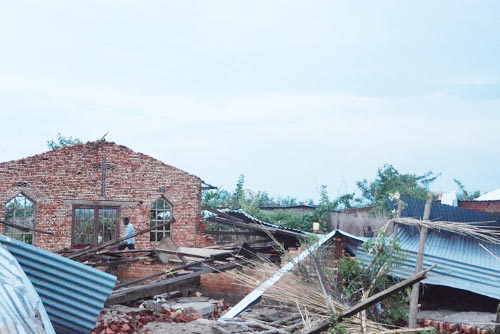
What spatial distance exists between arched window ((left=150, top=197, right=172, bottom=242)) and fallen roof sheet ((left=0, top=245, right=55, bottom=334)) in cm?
1594

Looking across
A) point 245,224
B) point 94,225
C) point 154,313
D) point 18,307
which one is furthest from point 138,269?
point 18,307

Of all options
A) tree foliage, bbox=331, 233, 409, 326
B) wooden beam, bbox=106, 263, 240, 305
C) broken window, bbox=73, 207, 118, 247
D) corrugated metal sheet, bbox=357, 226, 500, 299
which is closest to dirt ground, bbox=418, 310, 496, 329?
corrugated metal sheet, bbox=357, 226, 500, 299

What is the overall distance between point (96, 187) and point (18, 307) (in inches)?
636

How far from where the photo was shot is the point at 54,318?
5348mm

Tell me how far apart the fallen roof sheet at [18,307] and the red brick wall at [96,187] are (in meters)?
15.4

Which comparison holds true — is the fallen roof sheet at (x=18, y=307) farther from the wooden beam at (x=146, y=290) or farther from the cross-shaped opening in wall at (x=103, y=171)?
the cross-shaped opening in wall at (x=103, y=171)

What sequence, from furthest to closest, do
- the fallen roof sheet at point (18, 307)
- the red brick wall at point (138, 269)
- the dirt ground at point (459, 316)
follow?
the red brick wall at point (138, 269) → the dirt ground at point (459, 316) → the fallen roof sheet at point (18, 307)

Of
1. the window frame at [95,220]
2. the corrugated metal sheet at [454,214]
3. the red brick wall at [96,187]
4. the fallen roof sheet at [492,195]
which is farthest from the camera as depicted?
the fallen roof sheet at [492,195]

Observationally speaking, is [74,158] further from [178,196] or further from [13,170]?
[178,196]

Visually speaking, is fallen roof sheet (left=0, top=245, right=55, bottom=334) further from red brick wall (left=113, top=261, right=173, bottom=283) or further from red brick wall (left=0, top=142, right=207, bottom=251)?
red brick wall (left=0, top=142, right=207, bottom=251)

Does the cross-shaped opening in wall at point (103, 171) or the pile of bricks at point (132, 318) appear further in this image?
the cross-shaped opening in wall at point (103, 171)

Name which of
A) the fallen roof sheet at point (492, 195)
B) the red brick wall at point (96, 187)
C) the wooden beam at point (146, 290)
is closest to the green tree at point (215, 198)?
the red brick wall at point (96, 187)

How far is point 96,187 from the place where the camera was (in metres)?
19.2

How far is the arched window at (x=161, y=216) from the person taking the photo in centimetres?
1981
